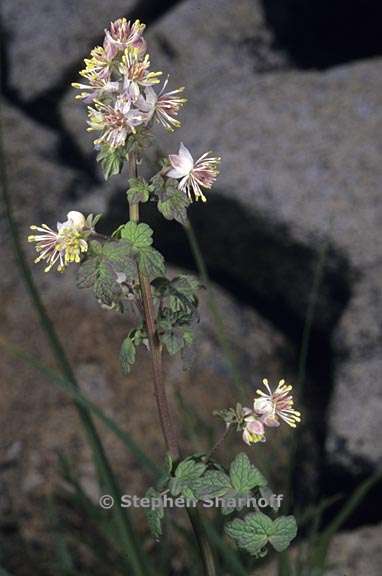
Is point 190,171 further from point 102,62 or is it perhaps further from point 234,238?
point 234,238

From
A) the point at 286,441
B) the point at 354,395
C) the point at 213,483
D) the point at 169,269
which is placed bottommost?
the point at 213,483

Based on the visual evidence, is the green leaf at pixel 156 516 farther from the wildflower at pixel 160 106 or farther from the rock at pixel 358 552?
the rock at pixel 358 552

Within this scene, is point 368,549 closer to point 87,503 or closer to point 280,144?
point 87,503

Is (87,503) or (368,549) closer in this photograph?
(87,503)

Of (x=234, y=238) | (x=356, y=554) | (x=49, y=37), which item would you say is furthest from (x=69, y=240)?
(x=49, y=37)

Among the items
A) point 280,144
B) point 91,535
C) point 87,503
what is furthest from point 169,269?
point 87,503

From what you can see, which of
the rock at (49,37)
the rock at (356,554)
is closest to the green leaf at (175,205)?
the rock at (356,554)
